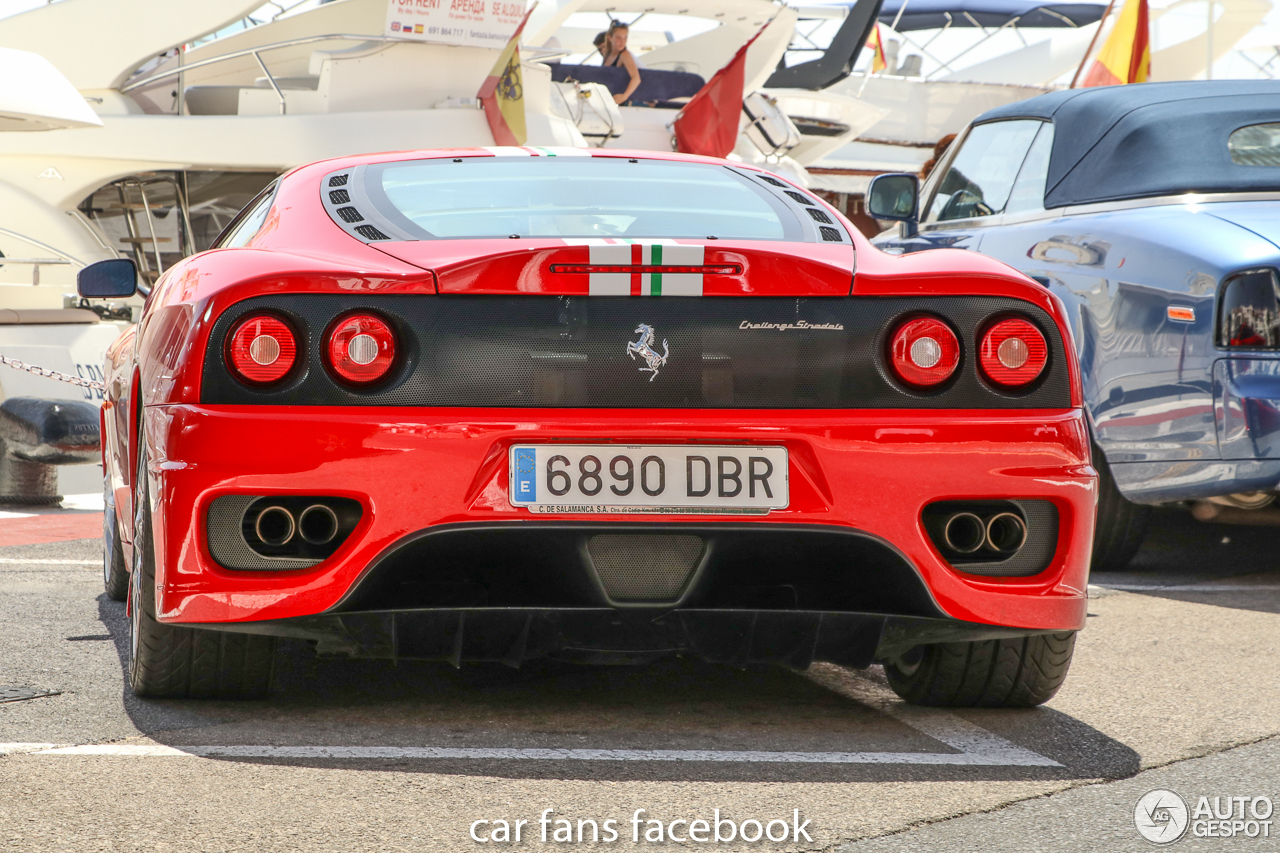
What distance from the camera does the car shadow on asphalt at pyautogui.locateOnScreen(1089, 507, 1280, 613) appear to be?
199 inches

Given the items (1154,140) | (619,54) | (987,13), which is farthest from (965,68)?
(1154,140)

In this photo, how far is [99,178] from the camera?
51.5 feet

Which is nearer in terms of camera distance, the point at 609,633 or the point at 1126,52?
the point at 609,633

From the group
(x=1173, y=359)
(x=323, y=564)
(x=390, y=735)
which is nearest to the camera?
(x=323, y=564)

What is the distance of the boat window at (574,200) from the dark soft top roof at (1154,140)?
226 centimetres

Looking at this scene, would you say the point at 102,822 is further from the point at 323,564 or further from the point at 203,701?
the point at 203,701

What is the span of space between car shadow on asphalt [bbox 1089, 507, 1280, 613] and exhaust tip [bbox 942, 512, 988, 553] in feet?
7.23

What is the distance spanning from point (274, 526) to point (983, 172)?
4436 millimetres

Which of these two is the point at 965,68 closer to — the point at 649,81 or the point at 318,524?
the point at 649,81

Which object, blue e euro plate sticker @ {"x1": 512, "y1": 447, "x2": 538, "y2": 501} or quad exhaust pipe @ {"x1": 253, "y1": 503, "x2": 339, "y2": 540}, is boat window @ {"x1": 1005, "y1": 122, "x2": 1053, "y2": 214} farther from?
quad exhaust pipe @ {"x1": 253, "y1": 503, "x2": 339, "y2": 540}

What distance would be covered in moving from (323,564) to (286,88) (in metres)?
15.5

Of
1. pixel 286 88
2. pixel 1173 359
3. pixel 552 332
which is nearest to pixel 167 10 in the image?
pixel 286 88
